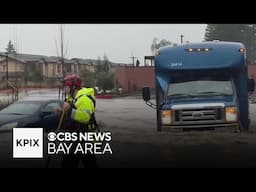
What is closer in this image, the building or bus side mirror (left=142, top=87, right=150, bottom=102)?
the building

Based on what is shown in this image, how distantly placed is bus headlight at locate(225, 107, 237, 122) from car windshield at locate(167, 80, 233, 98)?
0.44 metres

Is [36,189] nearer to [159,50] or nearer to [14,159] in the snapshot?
[14,159]

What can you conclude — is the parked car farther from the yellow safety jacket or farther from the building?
the yellow safety jacket

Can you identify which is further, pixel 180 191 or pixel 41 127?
pixel 41 127

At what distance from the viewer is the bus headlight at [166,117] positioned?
11.6 m

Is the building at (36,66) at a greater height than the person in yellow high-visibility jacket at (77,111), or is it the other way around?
the building at (36,66)

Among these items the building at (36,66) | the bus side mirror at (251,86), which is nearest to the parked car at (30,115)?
the building at (36,66)

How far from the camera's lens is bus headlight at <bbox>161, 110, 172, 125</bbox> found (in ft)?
38.2

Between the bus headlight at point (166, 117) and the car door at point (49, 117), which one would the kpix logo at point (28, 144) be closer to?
the car door at point (49, 117)

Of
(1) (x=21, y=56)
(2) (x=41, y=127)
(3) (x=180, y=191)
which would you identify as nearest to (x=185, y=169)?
(3) (x=180, y=191)

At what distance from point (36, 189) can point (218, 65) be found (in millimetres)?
5516

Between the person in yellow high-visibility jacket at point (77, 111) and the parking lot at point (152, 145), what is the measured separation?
170 centimetres

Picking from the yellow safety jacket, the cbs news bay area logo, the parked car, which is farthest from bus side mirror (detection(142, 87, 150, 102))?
the yellow safety jacket
